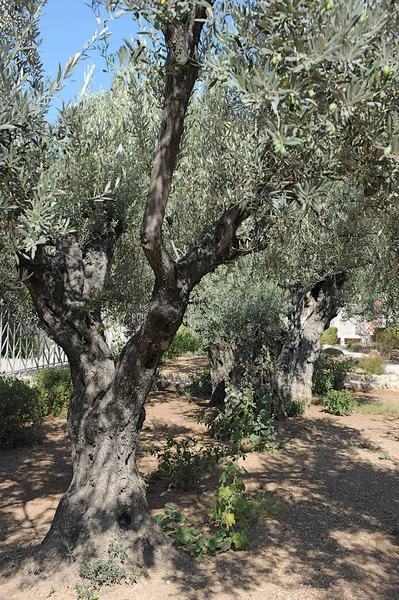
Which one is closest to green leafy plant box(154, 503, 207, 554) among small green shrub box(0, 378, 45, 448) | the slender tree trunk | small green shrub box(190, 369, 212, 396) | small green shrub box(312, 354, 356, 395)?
small green shrub box(0, 378, 45, 448)

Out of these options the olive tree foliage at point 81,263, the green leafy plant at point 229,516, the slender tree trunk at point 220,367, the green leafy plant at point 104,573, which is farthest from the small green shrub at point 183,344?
the green leafy plant at point 104,573

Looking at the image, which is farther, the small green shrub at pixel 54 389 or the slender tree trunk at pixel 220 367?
the slender tree trunk at pixel 220 367

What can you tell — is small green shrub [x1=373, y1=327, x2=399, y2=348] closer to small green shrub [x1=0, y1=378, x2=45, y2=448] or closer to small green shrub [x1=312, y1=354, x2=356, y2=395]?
small green shrub [x1=312, y1=354, x2=356, y2=395]

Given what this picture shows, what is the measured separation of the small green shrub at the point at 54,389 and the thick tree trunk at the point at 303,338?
4.94 m

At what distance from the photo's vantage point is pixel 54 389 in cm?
1245

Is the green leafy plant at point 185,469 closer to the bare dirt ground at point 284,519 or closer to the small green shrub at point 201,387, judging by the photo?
the bare dirt ground at point 284,519

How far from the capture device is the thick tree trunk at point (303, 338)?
539 inches

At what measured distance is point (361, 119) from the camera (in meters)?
4.37

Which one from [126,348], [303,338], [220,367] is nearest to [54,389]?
[220,367]

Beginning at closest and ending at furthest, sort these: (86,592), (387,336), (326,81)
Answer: (326,81) → (86,592) → (387,336)

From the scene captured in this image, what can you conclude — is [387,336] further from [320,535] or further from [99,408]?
[99,408]

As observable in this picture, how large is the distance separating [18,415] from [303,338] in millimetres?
6884

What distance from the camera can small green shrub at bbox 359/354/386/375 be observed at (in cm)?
1935

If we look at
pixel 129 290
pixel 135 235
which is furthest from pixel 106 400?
pixel 129 290
